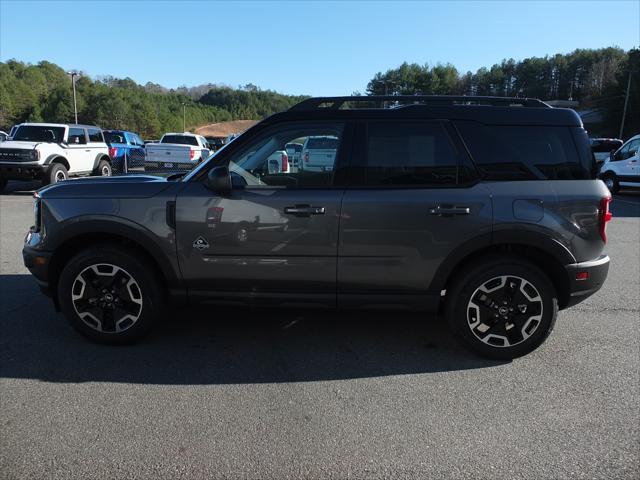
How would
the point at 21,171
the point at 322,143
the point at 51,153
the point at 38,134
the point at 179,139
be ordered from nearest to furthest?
the point at 322,143
the point at 21,171
the point at 51,153
the point at 38,134
the point at 179,139

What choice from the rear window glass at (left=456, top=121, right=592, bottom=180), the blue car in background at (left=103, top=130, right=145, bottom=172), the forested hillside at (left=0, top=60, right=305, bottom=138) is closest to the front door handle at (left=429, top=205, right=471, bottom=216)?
the rear window glass at (left=456, top=121, right=592, bottom=180)

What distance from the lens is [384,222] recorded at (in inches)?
144

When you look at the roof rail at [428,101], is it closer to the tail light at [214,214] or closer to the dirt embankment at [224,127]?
the tail light at [214,214]

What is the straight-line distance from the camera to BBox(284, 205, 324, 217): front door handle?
3664mm

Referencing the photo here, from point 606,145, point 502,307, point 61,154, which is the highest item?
point 606,145

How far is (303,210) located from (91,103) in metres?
119

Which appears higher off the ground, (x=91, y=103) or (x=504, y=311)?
(x=91, y=103)

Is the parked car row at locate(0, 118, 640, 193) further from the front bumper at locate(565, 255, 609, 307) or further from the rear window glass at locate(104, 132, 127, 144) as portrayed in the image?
the front bumper at locate(565, 255, 609, 307)

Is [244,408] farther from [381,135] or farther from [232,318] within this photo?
[381,135]

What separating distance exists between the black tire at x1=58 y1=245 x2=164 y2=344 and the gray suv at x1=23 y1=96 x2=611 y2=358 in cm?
2

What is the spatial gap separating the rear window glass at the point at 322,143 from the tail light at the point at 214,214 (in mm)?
869

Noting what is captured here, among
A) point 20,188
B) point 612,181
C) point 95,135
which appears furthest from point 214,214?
point 612,181

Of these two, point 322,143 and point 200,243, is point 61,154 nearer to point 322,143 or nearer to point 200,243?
point 200,243

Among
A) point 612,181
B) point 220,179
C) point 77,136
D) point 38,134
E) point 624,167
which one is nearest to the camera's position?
point 220,179
